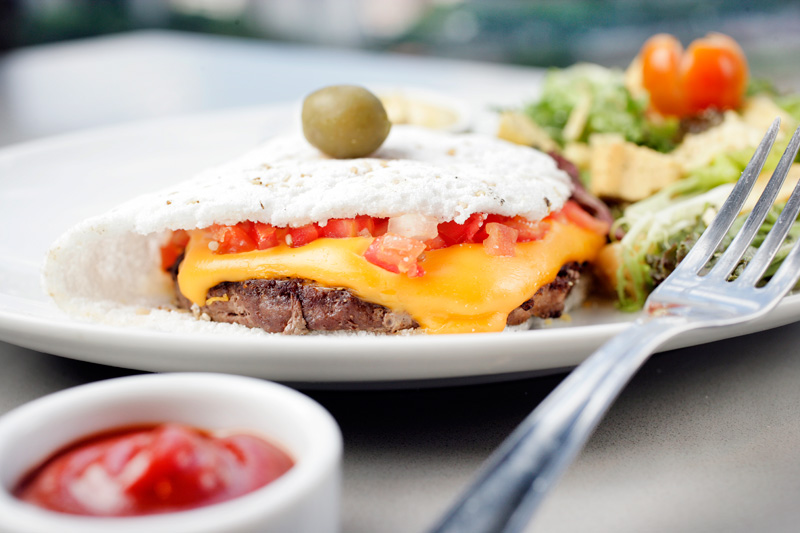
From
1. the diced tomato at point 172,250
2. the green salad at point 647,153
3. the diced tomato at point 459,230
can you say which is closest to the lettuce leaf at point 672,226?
the green salad at point 647,153

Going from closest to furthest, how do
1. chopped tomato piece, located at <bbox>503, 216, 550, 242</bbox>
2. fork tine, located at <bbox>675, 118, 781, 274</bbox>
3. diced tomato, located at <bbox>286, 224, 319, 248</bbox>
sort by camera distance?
fork tine, located at <bbox>675, 118, 781, 274</bbox>
diced tomato, located at <bbox>286, 224, 319, 248</bbox>
chopped tomato piece, located at <bbox>503, 216, 550, 242</bbox>

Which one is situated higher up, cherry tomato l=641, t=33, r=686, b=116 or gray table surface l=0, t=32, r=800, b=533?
cherry tomato l=641, t=33, r=686, b=116

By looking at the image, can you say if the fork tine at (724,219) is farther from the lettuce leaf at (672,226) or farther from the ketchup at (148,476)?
the ketchup at (148,476)

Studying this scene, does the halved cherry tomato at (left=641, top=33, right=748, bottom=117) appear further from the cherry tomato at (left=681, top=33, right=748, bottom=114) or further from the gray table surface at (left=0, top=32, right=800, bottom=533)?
the gray table surface at (left=0, top=32, right=800, bottom=533)

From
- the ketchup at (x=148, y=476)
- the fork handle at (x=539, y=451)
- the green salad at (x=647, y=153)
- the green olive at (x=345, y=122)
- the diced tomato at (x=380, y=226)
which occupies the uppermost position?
the green olive at (x=345, y=122)

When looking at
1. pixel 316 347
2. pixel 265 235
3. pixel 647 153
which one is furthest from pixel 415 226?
pixel 647 153

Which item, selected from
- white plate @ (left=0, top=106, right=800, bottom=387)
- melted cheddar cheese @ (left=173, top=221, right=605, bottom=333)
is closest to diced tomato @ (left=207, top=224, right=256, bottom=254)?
melted cheddar cheese @ (left=173, top=221, right=605, bottom=333)

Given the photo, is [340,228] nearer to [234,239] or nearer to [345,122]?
[234,239]
